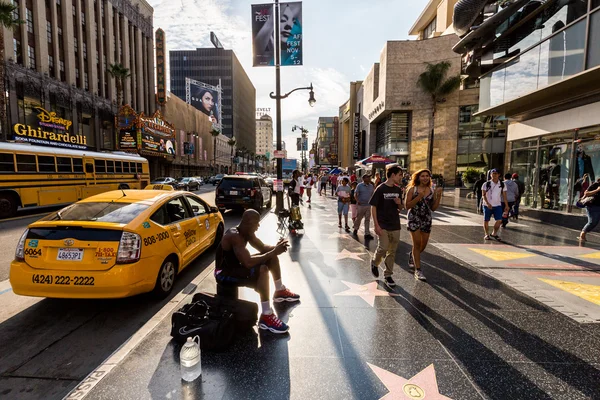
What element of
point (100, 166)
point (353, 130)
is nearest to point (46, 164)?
point (100, 166)

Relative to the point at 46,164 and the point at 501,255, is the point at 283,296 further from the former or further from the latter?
the point at 46,164

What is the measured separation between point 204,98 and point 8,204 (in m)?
84.8

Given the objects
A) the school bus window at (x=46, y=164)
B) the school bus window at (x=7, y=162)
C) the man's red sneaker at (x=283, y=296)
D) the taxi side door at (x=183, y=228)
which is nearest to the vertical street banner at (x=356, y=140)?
the school bus window at (x=46, y=164)

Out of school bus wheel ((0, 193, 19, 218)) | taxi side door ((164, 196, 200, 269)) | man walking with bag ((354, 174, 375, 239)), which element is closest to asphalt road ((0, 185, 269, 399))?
taxi side door ((164, 196, 200, 269))

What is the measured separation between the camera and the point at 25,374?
269 centimetres

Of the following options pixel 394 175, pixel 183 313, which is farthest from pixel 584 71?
pixel 183 313

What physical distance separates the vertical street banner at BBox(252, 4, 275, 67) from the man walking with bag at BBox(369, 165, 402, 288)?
9.63 metres

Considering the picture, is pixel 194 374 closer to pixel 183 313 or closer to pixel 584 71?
pixel 183 313

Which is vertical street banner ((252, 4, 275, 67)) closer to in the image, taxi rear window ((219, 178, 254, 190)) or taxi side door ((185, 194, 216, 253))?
taxi rear window ((219, 178, 254, 190))

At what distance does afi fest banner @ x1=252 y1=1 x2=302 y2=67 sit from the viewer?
12.1m

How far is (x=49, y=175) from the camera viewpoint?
13039 mm

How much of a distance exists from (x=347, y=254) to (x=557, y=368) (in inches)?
166

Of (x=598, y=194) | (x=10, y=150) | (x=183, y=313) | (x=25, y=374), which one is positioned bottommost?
(x=25, y=374)

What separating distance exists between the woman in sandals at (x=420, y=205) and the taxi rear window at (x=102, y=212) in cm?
424
